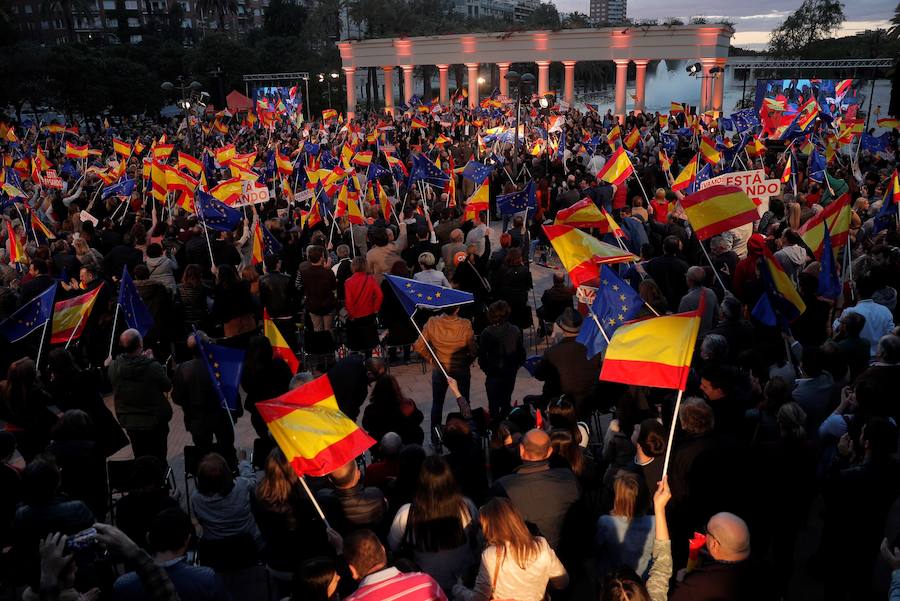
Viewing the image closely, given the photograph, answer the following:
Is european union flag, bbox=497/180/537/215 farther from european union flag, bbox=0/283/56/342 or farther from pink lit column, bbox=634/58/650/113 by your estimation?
pink lit column, bbox=634/58/650/113

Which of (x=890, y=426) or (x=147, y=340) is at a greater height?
(x=890, y=426)

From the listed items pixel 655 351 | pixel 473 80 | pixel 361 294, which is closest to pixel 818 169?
pixel 361 294

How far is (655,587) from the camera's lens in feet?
13.3

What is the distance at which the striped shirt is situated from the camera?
348cm

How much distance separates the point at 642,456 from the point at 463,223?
8653 mm

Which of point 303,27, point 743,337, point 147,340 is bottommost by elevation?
point 147,340

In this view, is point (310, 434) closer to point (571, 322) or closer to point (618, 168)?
point (571, 322)

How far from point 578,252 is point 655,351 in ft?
9.16

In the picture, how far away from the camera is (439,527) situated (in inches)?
169

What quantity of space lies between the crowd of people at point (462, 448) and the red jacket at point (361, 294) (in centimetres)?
3

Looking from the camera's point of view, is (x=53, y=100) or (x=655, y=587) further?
(x=53, y=100)

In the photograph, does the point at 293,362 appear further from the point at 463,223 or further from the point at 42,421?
Answer: the point at 463,223

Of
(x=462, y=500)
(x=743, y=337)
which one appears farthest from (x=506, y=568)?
(x=743, y=337)

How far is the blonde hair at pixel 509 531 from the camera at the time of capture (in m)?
3.87
